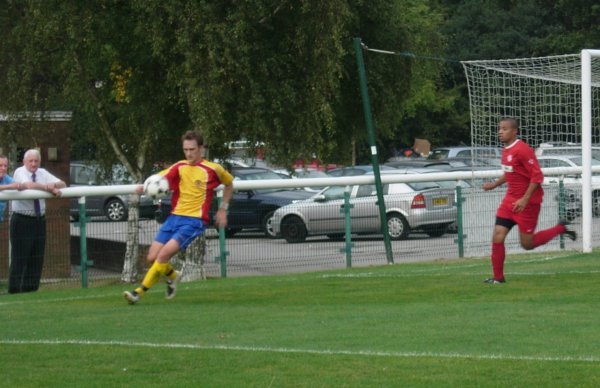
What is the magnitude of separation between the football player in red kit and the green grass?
54cm

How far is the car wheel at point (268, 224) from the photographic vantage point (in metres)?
20.8

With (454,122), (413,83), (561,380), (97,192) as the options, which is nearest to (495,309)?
(561,380)

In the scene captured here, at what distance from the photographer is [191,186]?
1347 cm

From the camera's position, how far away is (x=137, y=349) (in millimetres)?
10141

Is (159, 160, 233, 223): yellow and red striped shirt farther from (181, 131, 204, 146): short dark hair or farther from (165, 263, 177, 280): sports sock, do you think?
(165, 263, 177, 280): sports sock

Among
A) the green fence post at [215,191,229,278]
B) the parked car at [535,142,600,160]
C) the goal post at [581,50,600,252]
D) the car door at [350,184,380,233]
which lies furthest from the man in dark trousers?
the parked car at [535,142,600,160]

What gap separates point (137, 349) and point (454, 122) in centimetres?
5689

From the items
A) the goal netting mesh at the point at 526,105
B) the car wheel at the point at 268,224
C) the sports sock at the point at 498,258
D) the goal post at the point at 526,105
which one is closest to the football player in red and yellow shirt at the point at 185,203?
the sports sock at the point at 498,258

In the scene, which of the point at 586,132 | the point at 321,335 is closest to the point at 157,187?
the point at 321,335

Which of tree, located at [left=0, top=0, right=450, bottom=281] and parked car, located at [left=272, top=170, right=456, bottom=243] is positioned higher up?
tree, located at [left=0, top=0, right=450, bottom=281]

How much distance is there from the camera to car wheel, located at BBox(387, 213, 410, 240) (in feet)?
75.0

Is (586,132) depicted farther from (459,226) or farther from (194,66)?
(194,66)

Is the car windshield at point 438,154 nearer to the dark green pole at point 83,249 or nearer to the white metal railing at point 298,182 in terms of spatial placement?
the white metal railing at point 298,182

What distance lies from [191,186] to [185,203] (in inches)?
7.8
